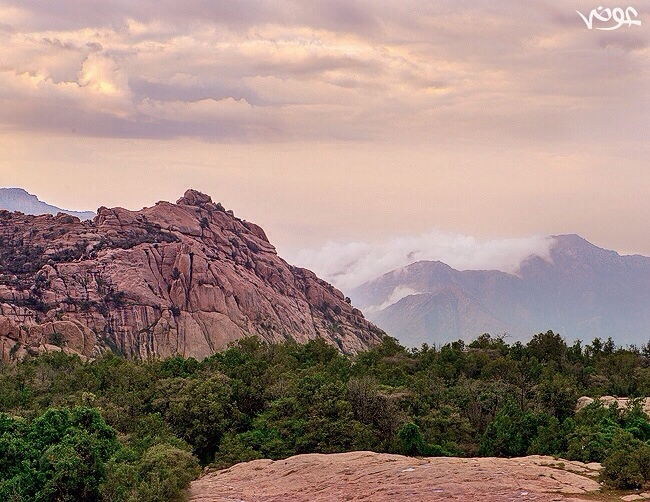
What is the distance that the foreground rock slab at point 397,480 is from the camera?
39.4 meters

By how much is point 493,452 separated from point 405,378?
2172cm

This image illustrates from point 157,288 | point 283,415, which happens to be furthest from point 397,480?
point 157,288

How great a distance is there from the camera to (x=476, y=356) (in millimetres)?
91875

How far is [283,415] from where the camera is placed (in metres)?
63.0

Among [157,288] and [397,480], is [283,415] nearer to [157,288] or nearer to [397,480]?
[397,480]

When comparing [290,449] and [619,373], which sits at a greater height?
[619,373]

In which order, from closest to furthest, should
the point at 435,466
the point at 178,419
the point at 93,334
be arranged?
the point at 435,466 → the point at 178,419 → the point at 93,334

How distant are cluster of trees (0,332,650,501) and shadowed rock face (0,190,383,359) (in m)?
42.3

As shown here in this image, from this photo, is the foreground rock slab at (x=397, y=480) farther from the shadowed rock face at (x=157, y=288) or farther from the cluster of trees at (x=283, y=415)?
the shadowed rock face at (x=157, y=288)

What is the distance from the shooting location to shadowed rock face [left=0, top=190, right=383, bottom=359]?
136 m

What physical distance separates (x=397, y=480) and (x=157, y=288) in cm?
11100

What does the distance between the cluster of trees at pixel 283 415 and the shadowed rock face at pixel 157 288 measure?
42.3 m

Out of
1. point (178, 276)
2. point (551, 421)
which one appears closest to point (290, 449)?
point (551, 421)

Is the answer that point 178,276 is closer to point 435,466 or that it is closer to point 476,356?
point 476,356
